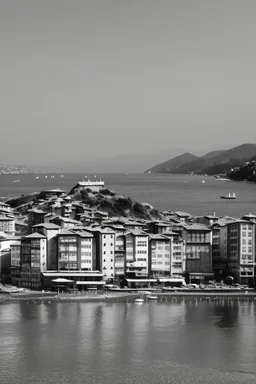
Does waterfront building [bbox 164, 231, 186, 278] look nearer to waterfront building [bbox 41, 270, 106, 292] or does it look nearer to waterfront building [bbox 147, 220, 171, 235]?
waterfront building [bbox 147, 220, 171, 235]

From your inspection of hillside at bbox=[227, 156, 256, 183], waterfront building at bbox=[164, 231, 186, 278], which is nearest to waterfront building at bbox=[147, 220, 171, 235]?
waterfront building at bbox=[164, 231, 186, 278]

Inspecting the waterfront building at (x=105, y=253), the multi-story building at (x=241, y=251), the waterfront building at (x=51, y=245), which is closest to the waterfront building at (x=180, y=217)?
the multi-story building at (x=241, y=251)

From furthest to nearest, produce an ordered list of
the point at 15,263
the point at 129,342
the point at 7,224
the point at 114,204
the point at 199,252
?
the point at 114,204 < the point at 7,224 < the point at 199,252 < the point at 15,263 < the point at 129,342

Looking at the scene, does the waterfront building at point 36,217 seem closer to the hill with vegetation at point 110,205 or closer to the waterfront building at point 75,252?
the hill with vegetation at point 110,205

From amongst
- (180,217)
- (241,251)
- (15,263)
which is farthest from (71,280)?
(180,217)

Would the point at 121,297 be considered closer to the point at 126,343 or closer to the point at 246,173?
the point at 126,343

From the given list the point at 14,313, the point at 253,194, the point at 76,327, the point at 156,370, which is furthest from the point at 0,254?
the point at 253,194
